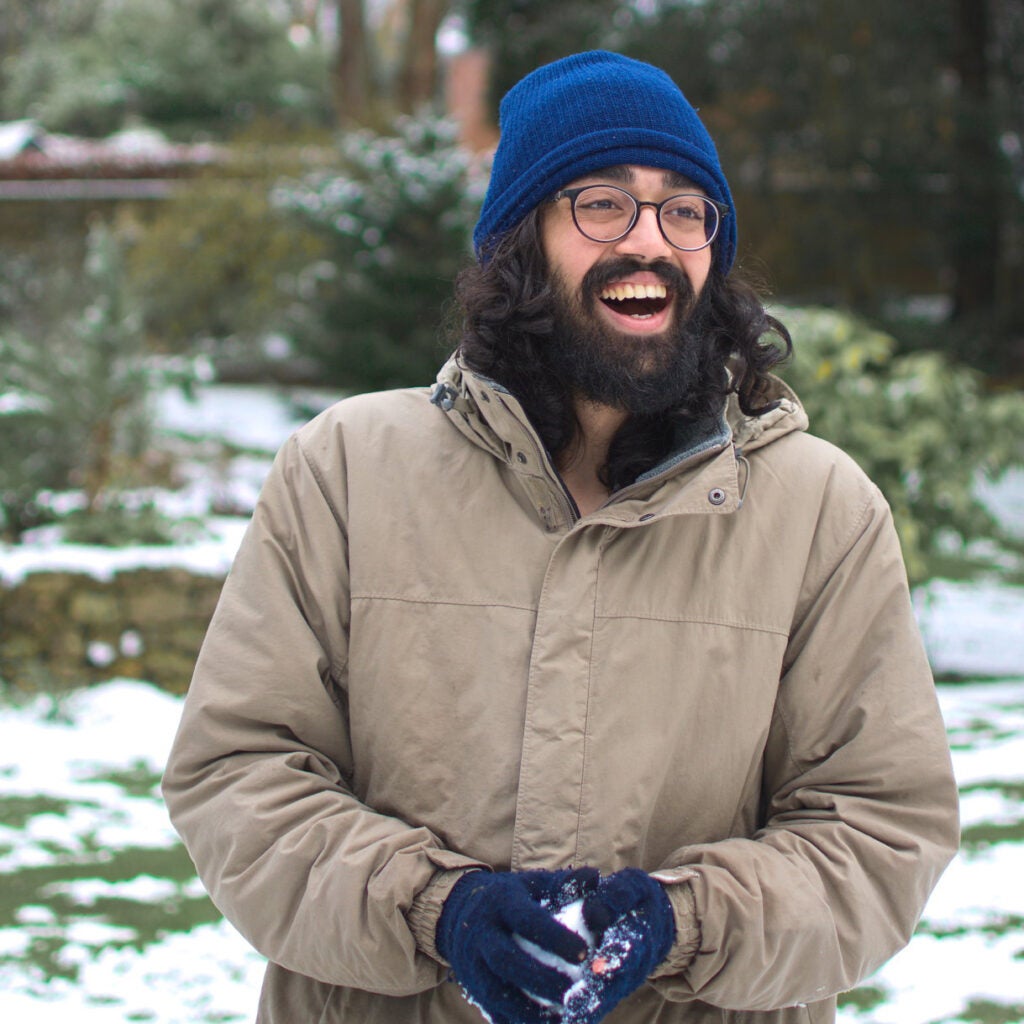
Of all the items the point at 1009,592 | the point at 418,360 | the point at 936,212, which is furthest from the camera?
the point at 936,212

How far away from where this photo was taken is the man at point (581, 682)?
1525mm

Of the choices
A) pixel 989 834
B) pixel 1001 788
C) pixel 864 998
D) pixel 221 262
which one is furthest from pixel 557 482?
pixel 221 262

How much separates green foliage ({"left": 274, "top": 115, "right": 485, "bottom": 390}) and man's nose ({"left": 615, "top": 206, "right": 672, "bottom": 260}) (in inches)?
220

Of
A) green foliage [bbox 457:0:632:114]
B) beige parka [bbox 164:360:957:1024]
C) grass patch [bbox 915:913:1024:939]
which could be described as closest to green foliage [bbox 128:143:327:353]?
green foliage [bbox 457:0:632:114]

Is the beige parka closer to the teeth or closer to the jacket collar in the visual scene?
the jacket collar

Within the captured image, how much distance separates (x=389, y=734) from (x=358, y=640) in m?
0.13

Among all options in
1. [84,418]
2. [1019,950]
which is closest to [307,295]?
[84,418]

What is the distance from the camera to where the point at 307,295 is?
811cm

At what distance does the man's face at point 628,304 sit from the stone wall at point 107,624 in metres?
4.00

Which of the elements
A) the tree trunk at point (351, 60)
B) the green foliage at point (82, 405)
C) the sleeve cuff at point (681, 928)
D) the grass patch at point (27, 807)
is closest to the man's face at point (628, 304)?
the sleeve cuff at point (681, 928)

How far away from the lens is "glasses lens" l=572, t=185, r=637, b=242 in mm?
1752

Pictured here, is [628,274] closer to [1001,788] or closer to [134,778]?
[1001,788]

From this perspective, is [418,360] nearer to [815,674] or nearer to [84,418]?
[84,418]

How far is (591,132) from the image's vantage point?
1743mm
